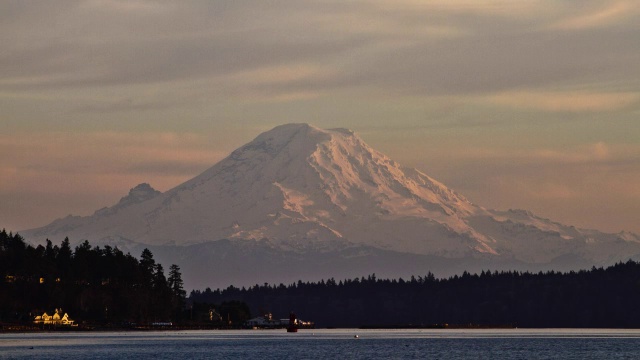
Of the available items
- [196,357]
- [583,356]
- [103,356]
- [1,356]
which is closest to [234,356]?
[196,357]

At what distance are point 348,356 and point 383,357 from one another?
6273 mm

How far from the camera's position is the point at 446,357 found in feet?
639

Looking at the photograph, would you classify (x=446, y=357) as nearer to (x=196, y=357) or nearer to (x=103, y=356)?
(x=196, y=357)

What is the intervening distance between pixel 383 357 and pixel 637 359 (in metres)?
34.7

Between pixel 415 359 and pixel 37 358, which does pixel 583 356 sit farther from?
pixel 37 358

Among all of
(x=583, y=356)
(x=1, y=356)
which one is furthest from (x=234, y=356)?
(x=583, y=356)

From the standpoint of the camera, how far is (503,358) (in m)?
191

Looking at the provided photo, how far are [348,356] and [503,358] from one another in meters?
22.5

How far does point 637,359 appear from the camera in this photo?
18575 centimetres

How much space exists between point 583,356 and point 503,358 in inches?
533

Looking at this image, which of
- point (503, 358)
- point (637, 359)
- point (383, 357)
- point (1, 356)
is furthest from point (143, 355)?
point (637, 359)

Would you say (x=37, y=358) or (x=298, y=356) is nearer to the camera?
(x=37, y=358)

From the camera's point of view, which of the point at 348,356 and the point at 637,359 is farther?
the point at 348,356

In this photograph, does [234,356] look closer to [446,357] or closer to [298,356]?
[298,356]
